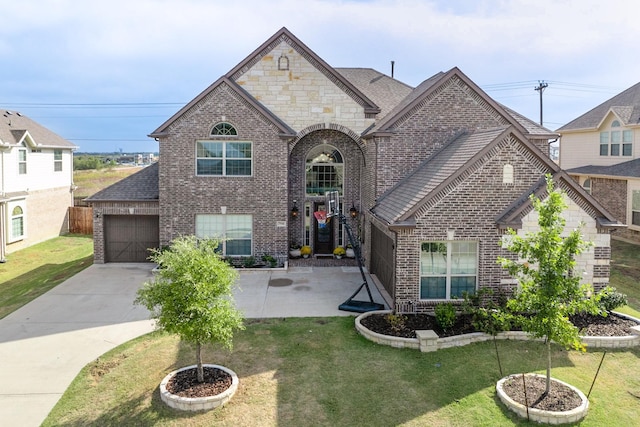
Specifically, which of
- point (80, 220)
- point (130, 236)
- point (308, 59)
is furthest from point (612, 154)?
point (80, 220)

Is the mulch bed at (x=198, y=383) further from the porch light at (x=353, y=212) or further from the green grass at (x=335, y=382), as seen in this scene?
the porch light at (x=353, y=212)

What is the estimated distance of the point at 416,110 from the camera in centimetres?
1731

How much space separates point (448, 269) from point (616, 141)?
21.2 metres

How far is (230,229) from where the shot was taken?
65.3 feet

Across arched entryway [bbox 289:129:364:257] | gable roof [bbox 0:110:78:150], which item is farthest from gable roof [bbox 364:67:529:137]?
gable roof [bbox 0:110:78:150]

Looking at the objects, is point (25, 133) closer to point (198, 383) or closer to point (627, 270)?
point (198, 383)

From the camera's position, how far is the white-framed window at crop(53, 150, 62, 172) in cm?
2833

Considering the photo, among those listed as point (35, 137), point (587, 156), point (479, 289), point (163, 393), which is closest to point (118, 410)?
point (163, 393)

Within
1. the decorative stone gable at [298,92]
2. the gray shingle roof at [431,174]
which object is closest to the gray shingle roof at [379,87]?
the decorative stone gable at [298,92]

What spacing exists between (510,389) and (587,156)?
87.9ft

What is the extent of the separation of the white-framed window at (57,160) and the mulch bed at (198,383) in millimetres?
23135

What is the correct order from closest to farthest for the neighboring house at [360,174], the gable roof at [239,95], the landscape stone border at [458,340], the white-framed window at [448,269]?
1. the landscape stone border at [458,340]
2. the neighboring house at [360,174]
3. the white-framed window at [448,269]
4. the gable roof at [239,95]

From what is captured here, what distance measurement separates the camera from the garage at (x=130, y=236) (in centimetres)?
2070

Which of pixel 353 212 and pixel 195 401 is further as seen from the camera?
pixel 353 212
